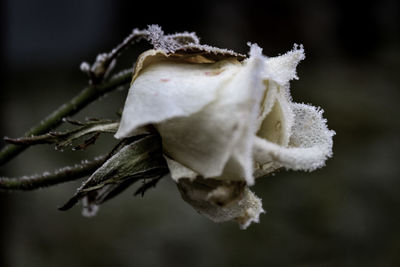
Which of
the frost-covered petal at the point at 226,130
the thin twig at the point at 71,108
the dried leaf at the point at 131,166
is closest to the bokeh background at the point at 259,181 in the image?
the thin twig at the point at 71,108

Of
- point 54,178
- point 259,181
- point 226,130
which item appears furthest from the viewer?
point 259,181

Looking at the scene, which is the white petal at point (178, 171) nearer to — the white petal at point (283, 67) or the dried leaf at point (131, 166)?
the dried leaf at point (131, 166)

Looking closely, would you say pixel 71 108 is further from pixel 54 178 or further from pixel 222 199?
pixel 222 199

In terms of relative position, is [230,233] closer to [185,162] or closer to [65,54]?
[65,54]

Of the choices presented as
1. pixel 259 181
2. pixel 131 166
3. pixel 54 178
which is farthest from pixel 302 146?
pixel 259 181

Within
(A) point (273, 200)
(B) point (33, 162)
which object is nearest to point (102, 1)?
(B) point (33, 162)
